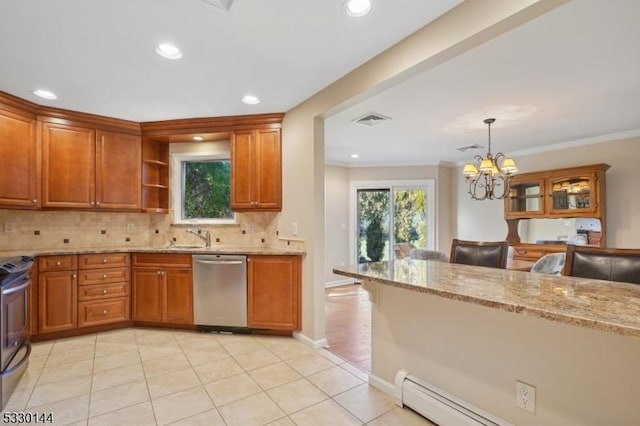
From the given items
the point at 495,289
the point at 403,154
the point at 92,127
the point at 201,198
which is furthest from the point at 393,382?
the point at 403,154

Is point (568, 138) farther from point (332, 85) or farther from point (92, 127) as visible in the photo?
point (92, 127)

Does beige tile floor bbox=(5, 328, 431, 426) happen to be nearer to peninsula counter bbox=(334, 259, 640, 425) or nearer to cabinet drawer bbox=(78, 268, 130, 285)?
peninsula counter bbox=(334, 259, 640, 425)

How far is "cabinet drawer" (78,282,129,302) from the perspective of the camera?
325cm

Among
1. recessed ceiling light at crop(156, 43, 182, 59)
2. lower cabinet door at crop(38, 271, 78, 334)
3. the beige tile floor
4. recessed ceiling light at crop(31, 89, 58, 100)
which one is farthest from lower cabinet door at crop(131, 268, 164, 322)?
recessed ceiling light at crop(156, 43, 182, 59)

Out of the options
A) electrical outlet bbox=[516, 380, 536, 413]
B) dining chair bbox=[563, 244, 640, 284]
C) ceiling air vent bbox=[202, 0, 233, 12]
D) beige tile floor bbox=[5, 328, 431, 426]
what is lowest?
beige tile floor bbox=[5, 328, 431, 426]

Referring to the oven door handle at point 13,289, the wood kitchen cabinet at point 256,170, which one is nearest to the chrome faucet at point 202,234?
the wood kitchen cabinet at point 256,170

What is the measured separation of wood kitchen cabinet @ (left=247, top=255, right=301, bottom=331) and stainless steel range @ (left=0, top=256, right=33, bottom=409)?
173 cm

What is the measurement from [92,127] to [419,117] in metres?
3.69

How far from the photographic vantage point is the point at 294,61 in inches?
92.8

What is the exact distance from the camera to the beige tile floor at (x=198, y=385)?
6.28ft

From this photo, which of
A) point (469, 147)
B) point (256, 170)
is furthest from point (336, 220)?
point (256, 170)

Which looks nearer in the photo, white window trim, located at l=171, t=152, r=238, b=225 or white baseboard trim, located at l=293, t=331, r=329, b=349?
white baseboard trim, located at l=293, t=331, r=329, b=349

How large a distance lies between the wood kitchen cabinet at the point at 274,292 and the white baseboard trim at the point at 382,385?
42.6 inches

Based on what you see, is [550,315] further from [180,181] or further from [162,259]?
[180,181]
